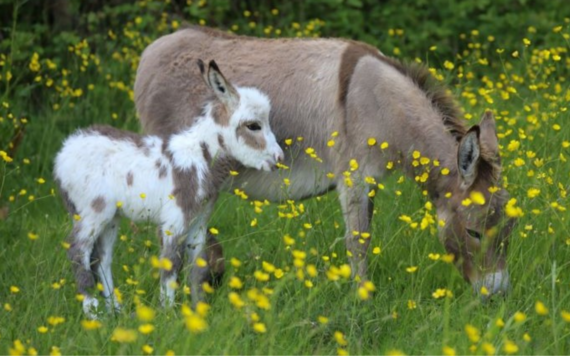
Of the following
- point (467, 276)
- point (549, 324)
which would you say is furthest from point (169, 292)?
point (549, 324)

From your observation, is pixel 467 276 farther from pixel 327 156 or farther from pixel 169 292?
pixel 169 292

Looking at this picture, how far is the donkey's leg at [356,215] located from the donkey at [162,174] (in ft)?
1.39

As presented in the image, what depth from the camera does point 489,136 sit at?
15.6 feet

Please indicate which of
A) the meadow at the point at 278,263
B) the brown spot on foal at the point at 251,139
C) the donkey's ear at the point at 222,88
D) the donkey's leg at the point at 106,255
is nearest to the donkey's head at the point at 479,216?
the meadow at the point at 278,263

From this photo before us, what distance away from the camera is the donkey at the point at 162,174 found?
471cm

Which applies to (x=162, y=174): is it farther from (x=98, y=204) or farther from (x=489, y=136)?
(x=489, y=136)

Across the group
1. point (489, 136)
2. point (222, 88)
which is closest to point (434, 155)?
point (489, 136)

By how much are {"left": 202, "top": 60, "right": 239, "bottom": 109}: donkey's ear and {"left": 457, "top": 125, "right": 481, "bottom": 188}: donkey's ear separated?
1.06 m

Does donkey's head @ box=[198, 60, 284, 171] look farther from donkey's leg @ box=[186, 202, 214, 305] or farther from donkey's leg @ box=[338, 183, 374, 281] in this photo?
donkey's leg @ box=[338, 183, 374, 281]

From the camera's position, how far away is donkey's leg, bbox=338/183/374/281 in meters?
4.95

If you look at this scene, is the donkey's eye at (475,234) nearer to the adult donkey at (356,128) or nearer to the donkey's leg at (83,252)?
the adult donkey at (356,128)

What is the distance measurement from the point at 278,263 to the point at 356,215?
1.45 feet

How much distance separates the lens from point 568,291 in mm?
4605

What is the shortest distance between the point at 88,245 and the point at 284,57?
1433 mm
